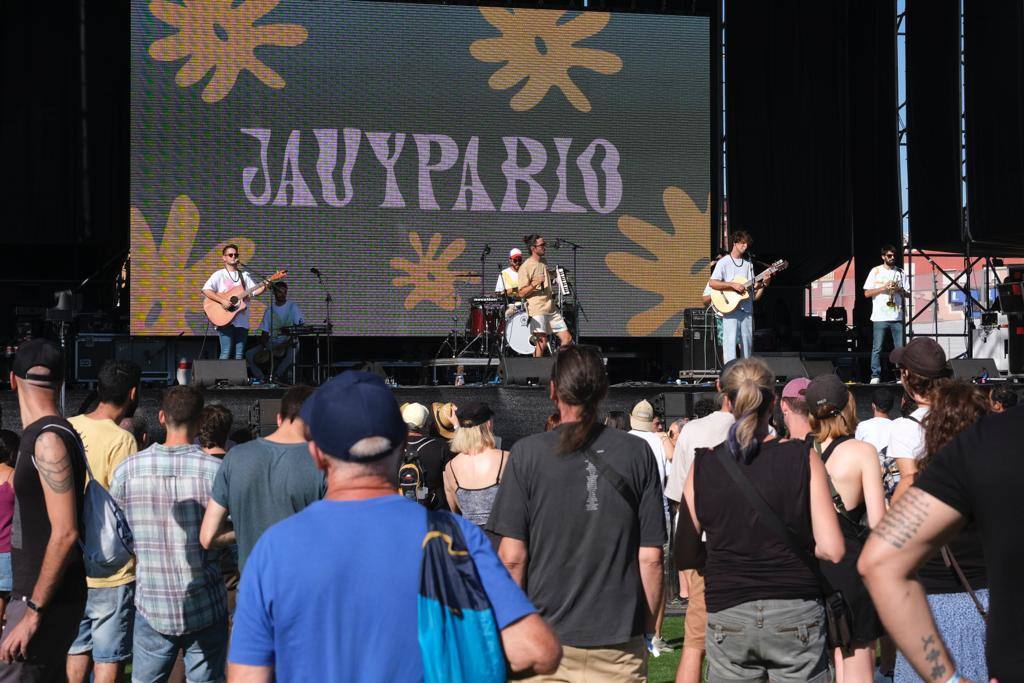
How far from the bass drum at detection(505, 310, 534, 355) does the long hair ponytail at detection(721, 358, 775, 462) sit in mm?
9464

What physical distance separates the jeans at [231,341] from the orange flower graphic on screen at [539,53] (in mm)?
4549

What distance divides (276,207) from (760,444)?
11587mm

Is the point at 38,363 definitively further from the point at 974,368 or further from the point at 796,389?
the point at 974,368

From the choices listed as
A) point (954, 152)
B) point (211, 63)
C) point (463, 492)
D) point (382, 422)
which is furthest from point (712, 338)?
point (382, 422)

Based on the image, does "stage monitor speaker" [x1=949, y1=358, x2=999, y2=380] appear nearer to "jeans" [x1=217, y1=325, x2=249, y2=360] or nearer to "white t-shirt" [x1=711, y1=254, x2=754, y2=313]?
"white t-shirt" [x1=711, y1=254, x2=754, y2=313]

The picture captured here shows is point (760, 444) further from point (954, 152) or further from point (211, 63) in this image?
point (954, 152)

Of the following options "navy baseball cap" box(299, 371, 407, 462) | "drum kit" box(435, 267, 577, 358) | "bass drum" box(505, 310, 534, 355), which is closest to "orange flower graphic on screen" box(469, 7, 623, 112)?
"drum kit" box(435, 267, 577, 358)

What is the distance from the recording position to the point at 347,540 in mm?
1933

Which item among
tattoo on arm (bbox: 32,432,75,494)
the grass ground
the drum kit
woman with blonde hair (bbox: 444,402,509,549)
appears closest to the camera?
tattoo on arm (bbox: 32,432,75,494)

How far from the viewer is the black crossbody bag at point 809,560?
11.0 feet

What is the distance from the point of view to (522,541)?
345cm

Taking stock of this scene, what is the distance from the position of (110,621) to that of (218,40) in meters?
11.1

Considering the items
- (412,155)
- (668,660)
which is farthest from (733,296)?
(668,660)

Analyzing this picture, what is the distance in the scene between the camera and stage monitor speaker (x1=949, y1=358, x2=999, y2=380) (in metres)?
12.4
